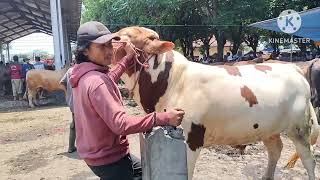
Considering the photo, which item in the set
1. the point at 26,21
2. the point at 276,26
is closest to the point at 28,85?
the point at 276,26

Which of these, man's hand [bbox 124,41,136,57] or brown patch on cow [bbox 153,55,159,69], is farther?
→ brown patch on cow [bbox 153,55,159,69]

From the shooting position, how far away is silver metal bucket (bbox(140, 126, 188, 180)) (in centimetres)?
260

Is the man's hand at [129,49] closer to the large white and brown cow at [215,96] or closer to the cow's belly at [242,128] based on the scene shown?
the large white and brown cow at [215,96]

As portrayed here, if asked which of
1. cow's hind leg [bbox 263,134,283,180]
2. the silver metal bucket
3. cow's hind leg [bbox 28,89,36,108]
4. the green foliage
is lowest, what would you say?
cow's hind leg [bbox 28,89,36,108]

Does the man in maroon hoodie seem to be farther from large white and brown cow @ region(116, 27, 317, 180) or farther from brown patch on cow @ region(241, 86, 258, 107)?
brown patch on cow @ region(241, 86, 258, 107)

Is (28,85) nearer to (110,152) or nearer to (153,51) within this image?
(153,51)

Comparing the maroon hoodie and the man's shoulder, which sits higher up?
the man's shoulder

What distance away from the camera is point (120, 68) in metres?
3.45

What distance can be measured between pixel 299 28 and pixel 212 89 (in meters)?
8.01

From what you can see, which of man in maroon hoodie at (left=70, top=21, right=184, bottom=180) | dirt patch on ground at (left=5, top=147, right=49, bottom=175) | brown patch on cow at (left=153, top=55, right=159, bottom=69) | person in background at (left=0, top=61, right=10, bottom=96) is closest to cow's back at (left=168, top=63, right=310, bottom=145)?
brown patch on cow at (left=153, top=55, right=159, bottom=69)

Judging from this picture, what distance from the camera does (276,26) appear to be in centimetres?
1198

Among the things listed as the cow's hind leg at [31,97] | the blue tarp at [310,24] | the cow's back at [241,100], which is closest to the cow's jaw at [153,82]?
the cow's back at [241,100]

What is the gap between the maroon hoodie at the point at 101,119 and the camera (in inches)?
99.0

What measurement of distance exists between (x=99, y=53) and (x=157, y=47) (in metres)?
1.28
